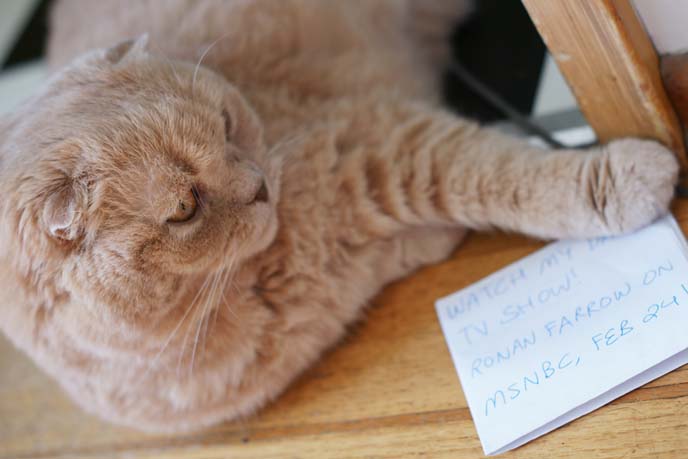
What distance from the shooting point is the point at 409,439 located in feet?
3.23

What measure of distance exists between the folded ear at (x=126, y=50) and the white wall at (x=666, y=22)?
32.7 inches

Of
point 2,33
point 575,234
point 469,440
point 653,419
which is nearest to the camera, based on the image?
point 653,419

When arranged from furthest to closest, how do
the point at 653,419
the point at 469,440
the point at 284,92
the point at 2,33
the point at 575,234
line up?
the point at 2,33 → the point at 284,92 → the point at 575,234 → the point at 469,440 → the point at 653,419

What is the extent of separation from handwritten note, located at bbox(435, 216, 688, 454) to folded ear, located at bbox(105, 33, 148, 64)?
734 millimetres

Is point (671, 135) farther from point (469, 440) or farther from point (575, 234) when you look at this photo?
point (469, 440)

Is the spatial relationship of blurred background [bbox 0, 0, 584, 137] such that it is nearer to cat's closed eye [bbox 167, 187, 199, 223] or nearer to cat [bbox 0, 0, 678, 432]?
A: cat [bbox 0, 0, 678, 432]

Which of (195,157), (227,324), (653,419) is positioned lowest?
(653,419)

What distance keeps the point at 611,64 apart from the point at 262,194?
60 cm

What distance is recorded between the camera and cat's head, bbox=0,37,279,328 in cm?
90

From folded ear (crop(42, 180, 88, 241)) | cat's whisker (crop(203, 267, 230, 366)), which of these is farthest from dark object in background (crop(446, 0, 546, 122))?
folded ear (crop(42, 180, 88, 241))

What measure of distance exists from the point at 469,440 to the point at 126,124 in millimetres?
718

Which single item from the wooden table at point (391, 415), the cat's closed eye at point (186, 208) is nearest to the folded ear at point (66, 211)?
the cat's closed eye at point (186, 208)

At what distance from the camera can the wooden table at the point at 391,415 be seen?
85 cm

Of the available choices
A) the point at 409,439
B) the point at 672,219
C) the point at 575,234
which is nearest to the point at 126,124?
the point at 409,439
